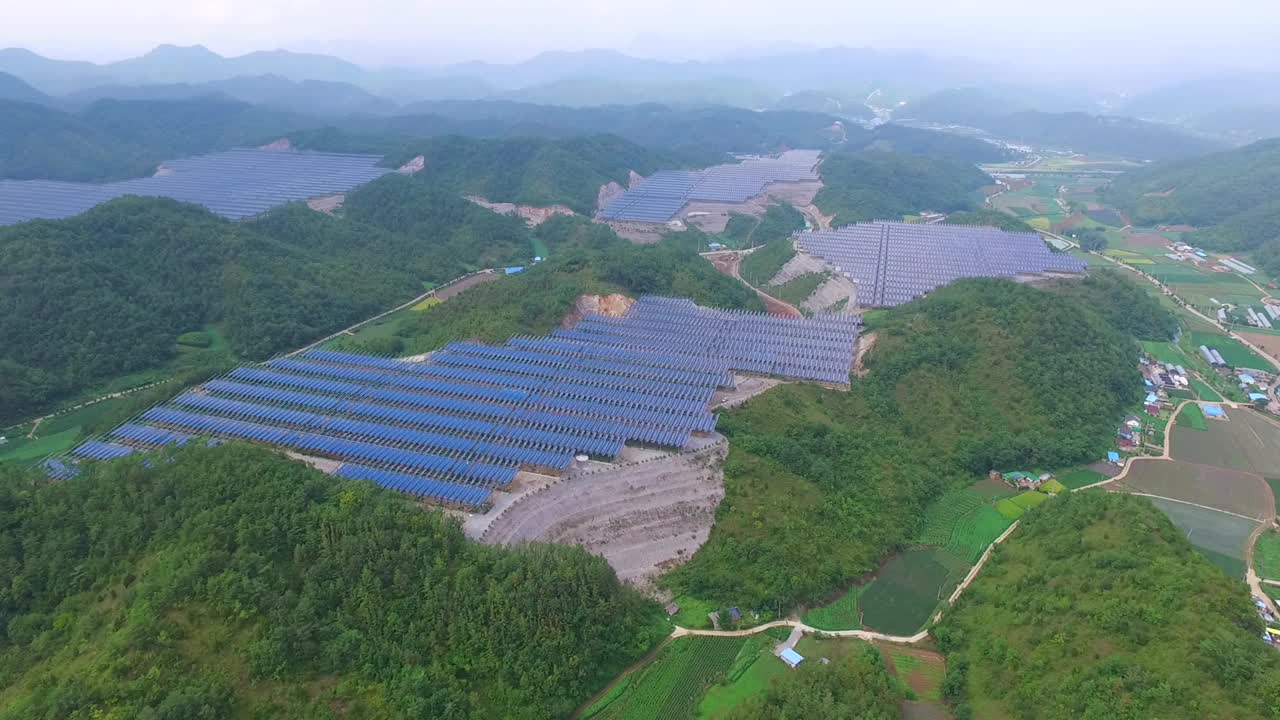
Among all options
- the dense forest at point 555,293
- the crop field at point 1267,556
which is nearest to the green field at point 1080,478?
the crop field at point 1267,556

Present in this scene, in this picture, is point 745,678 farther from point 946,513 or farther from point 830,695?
point 946,513

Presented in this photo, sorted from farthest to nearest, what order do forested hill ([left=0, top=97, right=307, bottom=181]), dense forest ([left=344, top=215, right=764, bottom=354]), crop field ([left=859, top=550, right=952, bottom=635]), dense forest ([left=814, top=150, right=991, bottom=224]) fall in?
forested hill ([left=0, top=97, right=307, bottom=181]) → dense forest ([left=814, top=150, right=991, bottom=224]) → dense forest ([left=344, top=215, right=764, bottom=354]) → crop field ([left=859, top=550, right=952, bottom=635])

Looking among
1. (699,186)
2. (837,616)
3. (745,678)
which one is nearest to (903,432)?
(837,616)

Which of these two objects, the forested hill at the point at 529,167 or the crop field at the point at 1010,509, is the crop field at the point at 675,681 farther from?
the forested hill at the point at 529,167

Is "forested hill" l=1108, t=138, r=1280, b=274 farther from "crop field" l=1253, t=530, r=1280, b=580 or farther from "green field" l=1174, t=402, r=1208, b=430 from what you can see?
"crop field" l=1253, t=530, r=1280, b=580

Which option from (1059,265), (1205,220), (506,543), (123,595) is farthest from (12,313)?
(1205,220)

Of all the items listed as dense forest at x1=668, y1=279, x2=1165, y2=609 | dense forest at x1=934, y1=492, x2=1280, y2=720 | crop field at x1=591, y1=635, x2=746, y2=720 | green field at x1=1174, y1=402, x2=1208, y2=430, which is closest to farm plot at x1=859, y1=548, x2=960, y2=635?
dense forest at x1=668, y1=279, x2=1165, y2=609

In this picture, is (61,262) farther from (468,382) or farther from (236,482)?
(236,482)
